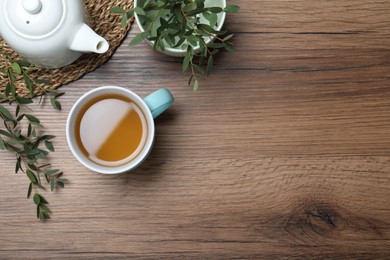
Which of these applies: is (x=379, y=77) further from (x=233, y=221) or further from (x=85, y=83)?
(x=85, y=83)

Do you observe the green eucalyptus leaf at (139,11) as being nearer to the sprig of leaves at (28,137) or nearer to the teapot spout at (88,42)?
the teapot spout at (88,42)

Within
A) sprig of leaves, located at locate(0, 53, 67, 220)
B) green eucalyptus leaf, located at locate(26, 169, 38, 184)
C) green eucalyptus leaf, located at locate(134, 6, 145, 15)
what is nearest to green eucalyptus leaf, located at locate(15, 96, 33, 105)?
sprig of leaves, located at locate(0, 53, 67, 220)

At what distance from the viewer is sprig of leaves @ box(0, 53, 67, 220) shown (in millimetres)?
853

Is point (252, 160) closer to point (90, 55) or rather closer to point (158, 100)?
point (158, 100)

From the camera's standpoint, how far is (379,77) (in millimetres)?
933

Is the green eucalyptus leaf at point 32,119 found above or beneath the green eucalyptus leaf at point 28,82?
beneath

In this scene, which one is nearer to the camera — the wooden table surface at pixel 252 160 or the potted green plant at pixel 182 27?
the potted green plant at pixel 182 27

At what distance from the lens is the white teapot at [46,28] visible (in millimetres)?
765

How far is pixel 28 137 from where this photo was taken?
896mm

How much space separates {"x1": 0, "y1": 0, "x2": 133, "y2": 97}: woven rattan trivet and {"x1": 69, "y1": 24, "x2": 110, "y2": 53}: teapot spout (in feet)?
0.34

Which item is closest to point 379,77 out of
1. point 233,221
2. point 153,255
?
point 233,221

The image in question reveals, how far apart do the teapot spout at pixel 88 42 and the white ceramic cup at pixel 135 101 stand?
8 cm

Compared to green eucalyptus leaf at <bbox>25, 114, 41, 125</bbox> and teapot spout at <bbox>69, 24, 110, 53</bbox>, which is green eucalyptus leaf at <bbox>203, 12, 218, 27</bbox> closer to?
teapot spout at <bbox>69, 24, 110, 53</bbox>

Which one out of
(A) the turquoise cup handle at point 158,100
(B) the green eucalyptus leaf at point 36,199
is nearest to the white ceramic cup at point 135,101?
(A) the turquoise cup handle at point 158,100
